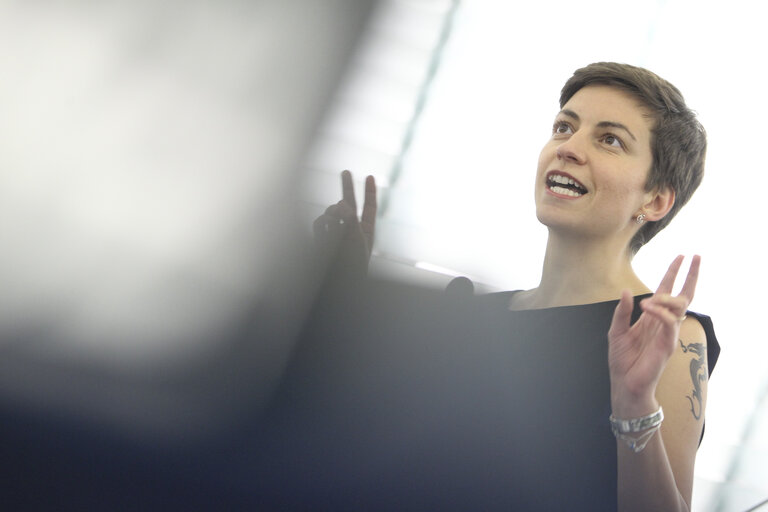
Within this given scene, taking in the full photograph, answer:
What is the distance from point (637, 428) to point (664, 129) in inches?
15.6

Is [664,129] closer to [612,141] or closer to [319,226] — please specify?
[612,141]

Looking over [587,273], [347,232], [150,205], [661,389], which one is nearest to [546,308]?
[587,273]

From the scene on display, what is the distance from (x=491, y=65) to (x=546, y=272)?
0.32 meters

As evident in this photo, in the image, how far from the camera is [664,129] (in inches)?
33.7

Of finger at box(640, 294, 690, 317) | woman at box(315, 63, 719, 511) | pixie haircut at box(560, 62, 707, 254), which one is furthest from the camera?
pixie haircut at box(560, 62, 707, 254)

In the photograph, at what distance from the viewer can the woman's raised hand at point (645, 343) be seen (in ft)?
2.15

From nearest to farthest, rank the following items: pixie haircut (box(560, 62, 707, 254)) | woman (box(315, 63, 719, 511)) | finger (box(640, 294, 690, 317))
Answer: finger (box(640, 294, 690, 317)), woman (box(315, 63, 719, 511)), pixie haircut (box(560, 62, 707, 254))

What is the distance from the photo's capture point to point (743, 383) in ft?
4.70

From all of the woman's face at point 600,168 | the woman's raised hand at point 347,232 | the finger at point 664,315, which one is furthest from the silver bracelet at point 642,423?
the woman's raised hand at point 347,232

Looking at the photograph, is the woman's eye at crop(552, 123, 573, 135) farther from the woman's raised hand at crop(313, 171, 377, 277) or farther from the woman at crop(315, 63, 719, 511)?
the woman's raised hand at crop(313, 171, 377, 277)

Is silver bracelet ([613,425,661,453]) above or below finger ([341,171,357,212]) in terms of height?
below

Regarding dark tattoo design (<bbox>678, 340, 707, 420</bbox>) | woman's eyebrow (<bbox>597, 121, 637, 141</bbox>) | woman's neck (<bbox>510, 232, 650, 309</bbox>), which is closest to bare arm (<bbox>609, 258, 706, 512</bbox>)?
dark tattoo design (<bbox>678, 340, 707, 420</bbox>)

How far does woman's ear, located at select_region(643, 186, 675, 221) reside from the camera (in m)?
0.87

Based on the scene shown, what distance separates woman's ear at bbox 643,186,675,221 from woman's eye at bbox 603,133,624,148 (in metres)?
0.08
